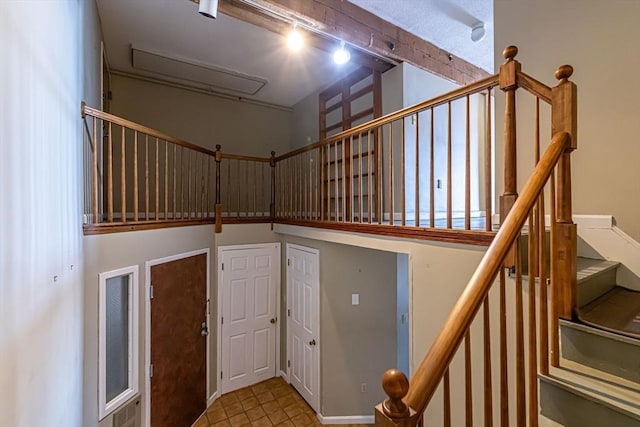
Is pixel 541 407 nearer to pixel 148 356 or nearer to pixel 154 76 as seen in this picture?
pixel 148 356

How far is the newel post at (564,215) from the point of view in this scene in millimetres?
1382

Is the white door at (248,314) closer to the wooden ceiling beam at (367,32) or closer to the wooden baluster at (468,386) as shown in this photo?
the wooden ceiling beam at (367,32)

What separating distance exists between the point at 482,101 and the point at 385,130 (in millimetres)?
1976

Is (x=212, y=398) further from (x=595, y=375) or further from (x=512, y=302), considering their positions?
(x=595, y=375)

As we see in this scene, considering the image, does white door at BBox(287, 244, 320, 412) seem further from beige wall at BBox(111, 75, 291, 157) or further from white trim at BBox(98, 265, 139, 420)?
beige wall at BBox(111, 75, 291, 157)

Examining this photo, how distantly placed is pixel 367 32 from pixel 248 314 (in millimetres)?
4031

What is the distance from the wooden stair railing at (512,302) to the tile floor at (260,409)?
272 cm

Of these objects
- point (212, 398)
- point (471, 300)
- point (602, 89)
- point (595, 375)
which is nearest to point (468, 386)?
point (471, 300)

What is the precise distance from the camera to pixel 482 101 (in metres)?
4.84

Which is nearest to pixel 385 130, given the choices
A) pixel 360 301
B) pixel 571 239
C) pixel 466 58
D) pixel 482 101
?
Answer: pixel 466 58

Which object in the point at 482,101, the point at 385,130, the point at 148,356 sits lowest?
the point at 148,356

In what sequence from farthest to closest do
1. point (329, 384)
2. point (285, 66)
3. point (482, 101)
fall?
point (482, 101)
point (285, 66)
point (329, 384)

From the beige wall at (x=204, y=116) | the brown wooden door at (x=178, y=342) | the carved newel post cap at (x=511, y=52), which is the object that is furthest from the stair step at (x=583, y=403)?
the beige wall at (x=204, y=116)

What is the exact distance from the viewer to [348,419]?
406 cm
